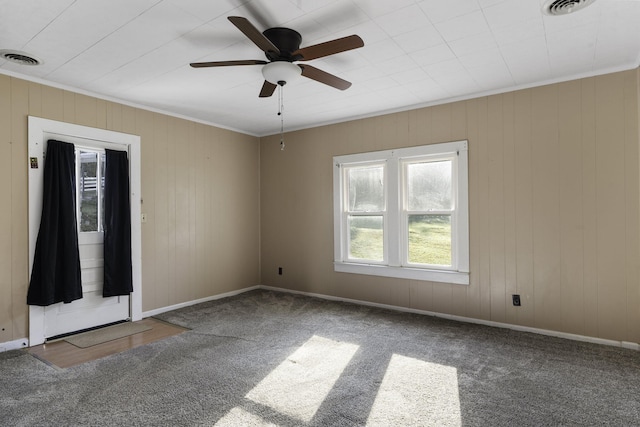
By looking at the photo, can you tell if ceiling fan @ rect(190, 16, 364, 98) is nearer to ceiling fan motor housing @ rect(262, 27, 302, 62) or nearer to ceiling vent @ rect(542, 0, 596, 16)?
ceiling fan motor housing @ rect(262, 27, 302, 62)

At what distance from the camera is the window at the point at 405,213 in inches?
160

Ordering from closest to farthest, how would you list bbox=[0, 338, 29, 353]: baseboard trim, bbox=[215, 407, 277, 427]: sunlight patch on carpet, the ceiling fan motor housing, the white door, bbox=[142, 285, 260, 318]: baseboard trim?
bbox=[215, 407, 277, 427]: sunlight patch on carpet < the ceiling fan motor housing < bbox=[0, 338, 29, 353]: baseboard trim < the white door < bbox=[142, 285, 260, 318]: baseboard trim

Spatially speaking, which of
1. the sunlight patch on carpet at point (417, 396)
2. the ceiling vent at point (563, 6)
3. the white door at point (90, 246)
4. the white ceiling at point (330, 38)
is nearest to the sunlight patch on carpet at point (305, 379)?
the sunlight patch on carpet at point (417, 396)

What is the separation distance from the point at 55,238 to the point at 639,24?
5038 mm

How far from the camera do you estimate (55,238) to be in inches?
136

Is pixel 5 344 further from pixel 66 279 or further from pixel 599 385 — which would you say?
pixel 599 385

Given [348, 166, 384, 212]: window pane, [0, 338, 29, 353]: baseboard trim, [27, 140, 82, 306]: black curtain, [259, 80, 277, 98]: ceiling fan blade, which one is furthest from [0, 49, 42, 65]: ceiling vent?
[348, 166, 384, 212]: window pane

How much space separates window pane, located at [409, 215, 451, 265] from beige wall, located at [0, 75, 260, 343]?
2.54m

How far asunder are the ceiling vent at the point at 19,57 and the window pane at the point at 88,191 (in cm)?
100

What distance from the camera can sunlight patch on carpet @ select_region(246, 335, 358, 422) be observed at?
2.30 metres

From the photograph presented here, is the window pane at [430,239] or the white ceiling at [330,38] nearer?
the white ceiling at [330,38]

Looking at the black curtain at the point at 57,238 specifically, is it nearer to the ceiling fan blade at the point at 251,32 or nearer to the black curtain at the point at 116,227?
the black curtain at the point at 116,227

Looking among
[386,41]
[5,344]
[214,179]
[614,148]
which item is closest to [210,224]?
[214,179]

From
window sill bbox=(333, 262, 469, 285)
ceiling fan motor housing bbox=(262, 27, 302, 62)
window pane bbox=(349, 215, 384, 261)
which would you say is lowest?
window sill bbox=(333, 262, 469, 285)
